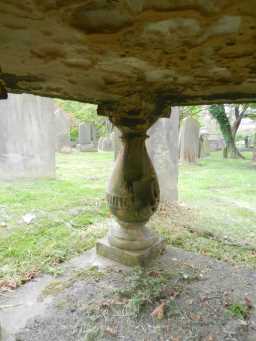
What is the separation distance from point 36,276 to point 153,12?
212cm

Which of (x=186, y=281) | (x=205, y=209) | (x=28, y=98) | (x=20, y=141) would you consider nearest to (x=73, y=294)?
(x=186, y=281)

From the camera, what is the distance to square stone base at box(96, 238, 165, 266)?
7.27ft

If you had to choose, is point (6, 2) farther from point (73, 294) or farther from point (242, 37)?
point (73, 294)

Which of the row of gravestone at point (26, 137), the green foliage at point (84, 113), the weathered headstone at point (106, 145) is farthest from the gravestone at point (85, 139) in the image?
the row of gravestone at point (26, 137)

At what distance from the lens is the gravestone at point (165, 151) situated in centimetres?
397

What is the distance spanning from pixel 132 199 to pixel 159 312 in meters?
0.84

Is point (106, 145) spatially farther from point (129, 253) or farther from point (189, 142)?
point (129, 253)

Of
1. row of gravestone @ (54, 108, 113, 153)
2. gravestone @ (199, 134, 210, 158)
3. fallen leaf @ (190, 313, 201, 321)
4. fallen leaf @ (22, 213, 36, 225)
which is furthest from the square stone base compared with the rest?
row of gravestone @ (54, 108, 113, 153)

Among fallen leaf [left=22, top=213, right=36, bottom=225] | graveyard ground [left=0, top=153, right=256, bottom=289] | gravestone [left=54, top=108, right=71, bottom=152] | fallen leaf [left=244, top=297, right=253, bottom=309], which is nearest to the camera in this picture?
fallen leaf [left=244, top=297, right=253, bottom=309]

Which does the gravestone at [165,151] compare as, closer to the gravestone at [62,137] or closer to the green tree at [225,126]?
the green tree at [225,126]

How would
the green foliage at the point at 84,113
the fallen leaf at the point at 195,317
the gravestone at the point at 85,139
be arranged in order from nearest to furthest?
1. the fallen leaf at the point at 195,317
2. the gravestone at the point at 85,139
3. the green foliage at the point at 84,113

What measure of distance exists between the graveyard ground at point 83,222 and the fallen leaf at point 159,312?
0.93m

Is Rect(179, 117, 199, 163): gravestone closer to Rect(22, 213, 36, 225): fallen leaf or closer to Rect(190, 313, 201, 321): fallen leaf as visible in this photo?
Rect(22, 213, 36, 225): fallen leaf

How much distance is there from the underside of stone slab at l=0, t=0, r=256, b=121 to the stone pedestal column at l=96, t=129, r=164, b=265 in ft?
2.32
